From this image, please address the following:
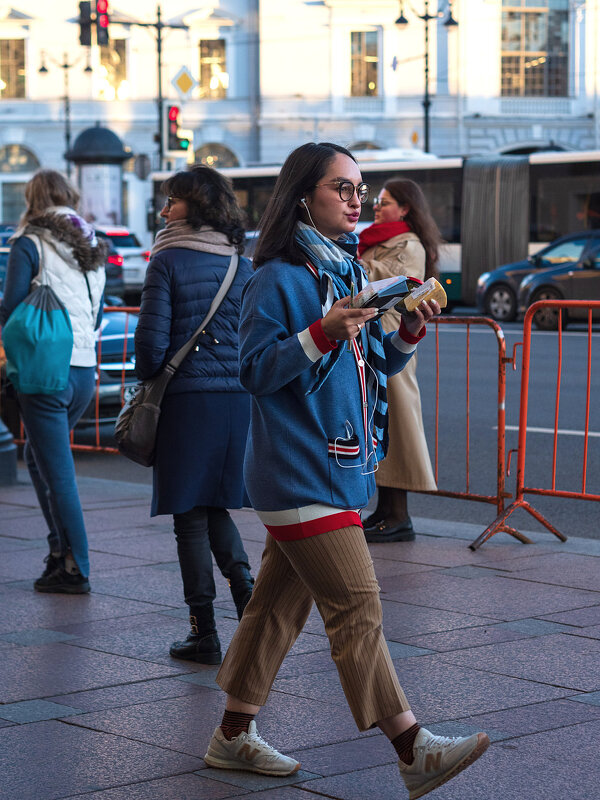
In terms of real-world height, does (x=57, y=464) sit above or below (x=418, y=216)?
below

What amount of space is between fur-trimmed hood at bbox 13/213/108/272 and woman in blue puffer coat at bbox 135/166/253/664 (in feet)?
3.53

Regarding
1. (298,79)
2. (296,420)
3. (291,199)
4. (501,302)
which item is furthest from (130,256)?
(296,420)

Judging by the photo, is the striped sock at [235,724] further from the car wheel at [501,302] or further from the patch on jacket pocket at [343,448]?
the car wheel at [501,302]

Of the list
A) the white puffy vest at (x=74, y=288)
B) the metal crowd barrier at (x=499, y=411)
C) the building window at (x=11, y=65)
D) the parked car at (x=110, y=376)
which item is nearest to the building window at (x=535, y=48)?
the building window at (x=11, y=65)

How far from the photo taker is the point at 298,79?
49.5 meters

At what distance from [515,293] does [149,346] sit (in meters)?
A: 19.1

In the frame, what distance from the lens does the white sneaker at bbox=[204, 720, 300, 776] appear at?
12.0ft

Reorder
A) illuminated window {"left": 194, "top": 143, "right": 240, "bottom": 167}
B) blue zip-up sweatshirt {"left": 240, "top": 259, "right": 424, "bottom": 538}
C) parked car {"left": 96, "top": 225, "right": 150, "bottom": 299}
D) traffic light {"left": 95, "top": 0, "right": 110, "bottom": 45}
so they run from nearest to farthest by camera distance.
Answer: blue zip-up sweatshirt {"left": 240, "top": 259, "right": 424, "bottom": 538} < traffic light {"left": 95, "top": 0, "right": 110, "bottom": 45} < parked car {"left": 96, "top": 225, "right": 150, "bottom": 299} < illuminated window {"left": 194, "top": 143, "right": 240, "bottom": 167}

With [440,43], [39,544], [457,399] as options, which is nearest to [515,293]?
[457,399]

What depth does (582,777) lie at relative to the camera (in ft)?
11.7

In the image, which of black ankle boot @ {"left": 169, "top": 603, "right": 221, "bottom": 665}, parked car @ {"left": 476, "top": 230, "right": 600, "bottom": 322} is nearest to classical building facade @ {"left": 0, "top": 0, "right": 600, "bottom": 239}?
parked car @ {"left": 476, "top": 230, "right": 600, "bottom": 322}

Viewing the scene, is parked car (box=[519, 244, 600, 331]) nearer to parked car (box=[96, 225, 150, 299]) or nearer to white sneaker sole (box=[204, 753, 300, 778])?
parked car (box=[96, 225, 150, 299])

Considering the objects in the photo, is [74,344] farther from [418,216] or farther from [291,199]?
[291,199]

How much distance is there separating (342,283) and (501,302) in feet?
67.1
